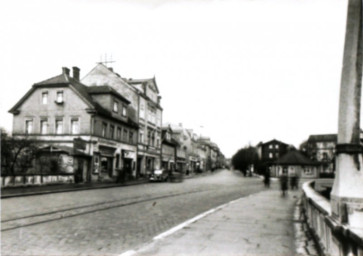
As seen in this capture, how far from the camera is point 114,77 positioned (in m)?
45.8

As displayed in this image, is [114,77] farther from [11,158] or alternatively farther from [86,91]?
[11,158]

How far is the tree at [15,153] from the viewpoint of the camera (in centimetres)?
2567

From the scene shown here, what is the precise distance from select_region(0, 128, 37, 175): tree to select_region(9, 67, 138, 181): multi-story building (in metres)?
4.10

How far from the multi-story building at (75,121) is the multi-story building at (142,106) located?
6.35 m

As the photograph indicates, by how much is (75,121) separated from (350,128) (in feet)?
109

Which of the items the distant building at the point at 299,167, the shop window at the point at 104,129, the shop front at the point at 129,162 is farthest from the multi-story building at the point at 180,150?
the shop window at the point at 104,129

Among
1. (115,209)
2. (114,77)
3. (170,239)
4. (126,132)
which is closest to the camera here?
(170,239)

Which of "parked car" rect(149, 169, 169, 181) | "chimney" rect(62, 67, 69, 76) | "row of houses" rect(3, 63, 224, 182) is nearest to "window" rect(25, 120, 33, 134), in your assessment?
"row of houses" rect(3, 63, 224, 182)

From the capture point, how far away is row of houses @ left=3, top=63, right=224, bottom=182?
3306cm

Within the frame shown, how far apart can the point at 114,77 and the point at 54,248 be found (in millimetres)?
40120

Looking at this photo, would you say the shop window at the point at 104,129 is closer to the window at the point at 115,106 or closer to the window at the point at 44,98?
the window at the point at 115,106

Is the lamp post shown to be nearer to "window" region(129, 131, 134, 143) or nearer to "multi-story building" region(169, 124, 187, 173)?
"window" region(129, 131, 134, 143)

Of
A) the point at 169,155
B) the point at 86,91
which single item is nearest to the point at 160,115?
the point at 169,155

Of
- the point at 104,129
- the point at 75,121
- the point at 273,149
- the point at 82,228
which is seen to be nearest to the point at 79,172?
the point at 75,121
